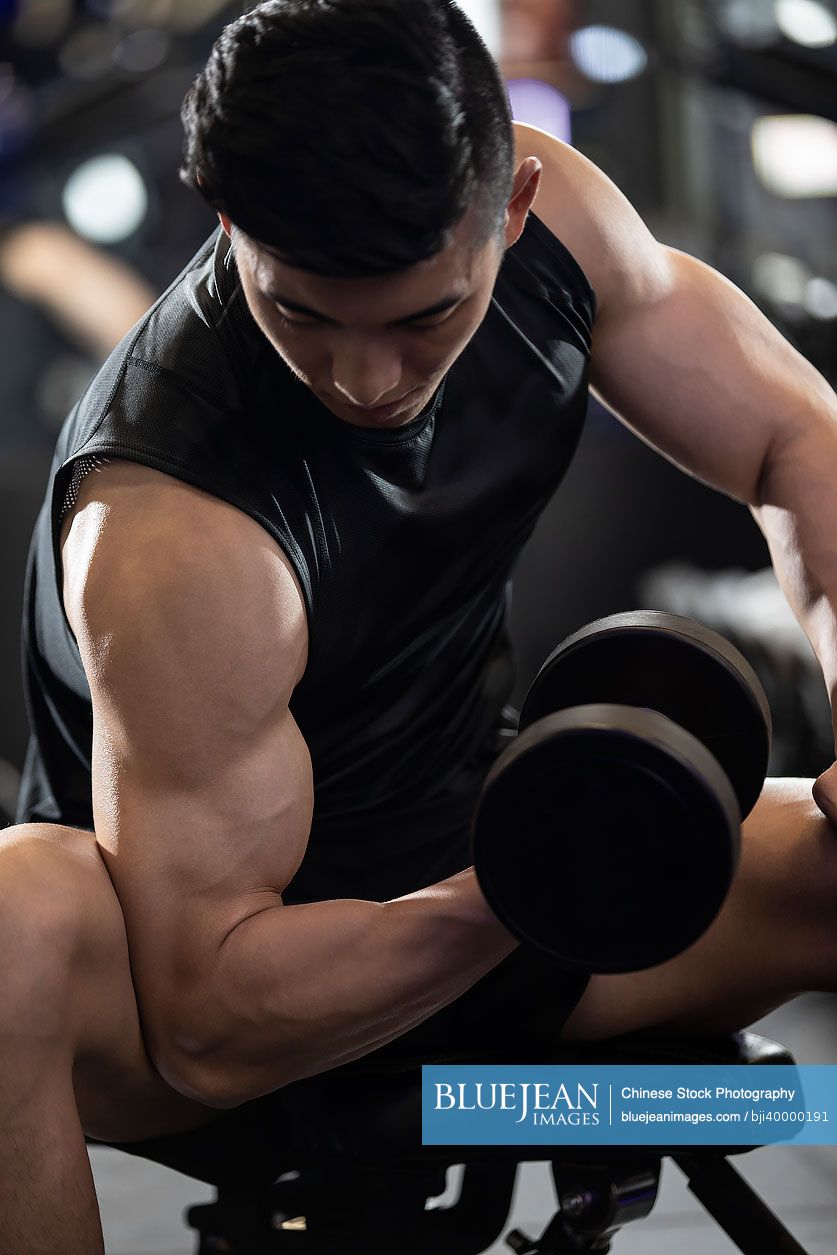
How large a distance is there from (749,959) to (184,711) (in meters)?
0.44

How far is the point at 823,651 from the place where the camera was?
3.42 feet

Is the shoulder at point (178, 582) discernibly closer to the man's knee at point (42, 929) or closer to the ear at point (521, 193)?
the man's knee at point (42, 929)

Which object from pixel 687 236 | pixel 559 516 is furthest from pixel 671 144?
pixel 559 516

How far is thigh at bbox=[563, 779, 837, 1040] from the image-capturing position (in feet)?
3.06

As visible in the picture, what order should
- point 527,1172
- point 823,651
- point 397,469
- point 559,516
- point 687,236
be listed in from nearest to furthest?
1. point 397,469
2. point 823,651
3. point 527,1172
4. point 559,516
5. point 687,236

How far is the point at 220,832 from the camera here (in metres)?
0.81

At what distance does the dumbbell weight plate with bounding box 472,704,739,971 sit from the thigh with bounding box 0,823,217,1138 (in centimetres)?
27

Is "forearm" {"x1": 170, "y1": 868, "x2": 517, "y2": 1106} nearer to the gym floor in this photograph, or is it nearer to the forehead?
the forehead

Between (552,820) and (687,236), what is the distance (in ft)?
12.5

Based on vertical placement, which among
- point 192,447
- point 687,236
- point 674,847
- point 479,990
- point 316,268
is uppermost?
point 316,268

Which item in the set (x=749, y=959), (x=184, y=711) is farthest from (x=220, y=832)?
(x=749, y=959)

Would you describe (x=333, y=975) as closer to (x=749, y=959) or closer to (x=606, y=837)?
(x=606, y=837)

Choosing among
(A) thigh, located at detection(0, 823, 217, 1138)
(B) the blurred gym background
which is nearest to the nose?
(A) thigh, located at detection(0, 823, 217, 1138)

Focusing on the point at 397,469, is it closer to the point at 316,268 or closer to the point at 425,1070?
the point at 316,268
